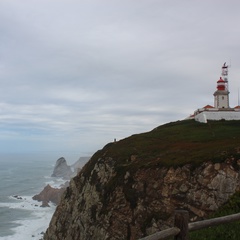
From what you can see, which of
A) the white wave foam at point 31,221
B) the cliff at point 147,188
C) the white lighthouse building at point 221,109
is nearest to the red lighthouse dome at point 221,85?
the white lighthouse building at point 221,109

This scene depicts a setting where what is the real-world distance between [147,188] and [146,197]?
1101 mm

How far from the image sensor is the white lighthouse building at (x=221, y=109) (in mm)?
60906

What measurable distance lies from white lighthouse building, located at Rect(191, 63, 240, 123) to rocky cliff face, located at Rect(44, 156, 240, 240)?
26987mm

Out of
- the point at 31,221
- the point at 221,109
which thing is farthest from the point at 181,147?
the point at 31,221

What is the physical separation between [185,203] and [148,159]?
9.54m

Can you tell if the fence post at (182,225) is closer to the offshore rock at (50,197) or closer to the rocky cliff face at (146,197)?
the rocky cliff face at (146,197)

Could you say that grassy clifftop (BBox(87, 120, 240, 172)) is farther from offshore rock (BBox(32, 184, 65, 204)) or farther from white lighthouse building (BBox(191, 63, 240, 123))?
offshore rock (BBox(32, 184, 65, 204))

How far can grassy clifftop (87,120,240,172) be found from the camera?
34000mm

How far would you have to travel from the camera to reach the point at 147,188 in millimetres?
33500

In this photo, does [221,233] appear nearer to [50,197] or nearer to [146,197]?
[146,197]

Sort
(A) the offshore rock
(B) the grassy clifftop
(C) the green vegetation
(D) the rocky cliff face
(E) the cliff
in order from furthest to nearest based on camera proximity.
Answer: (A) the offshore rock → (B) the grassy clifftop → (E) the cliff → (D) the rocky cliff face → (C) the green vegetation

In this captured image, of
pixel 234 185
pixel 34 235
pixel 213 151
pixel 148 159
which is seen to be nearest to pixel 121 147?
pixel 148 159

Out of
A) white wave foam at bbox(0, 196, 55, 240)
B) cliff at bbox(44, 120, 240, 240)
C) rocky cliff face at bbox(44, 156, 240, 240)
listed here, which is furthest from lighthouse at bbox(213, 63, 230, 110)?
white wave foam at bbox(0, 196, 55, 240)

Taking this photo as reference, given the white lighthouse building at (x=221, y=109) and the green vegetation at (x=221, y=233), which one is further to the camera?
the white lighthouse building at (x=221, y=109)
